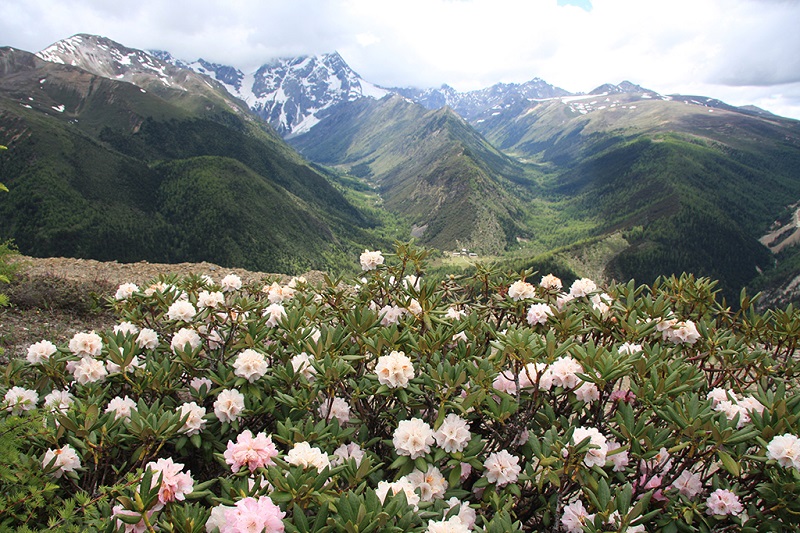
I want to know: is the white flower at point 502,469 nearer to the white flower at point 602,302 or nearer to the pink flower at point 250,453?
the pink flower at point 250,453

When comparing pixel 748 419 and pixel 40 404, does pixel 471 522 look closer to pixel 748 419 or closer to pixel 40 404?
pixel 748 419

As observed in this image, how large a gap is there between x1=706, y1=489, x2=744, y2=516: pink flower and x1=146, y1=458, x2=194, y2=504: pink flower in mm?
3639

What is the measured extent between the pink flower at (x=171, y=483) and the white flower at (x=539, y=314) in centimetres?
368

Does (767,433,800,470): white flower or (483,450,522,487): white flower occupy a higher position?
(767,433,800,470): white flower

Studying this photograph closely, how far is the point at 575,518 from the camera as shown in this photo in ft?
9.30

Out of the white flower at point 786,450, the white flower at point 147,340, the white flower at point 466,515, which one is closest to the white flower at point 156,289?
the white flower at point 147,340

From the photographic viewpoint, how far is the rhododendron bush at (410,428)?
8.64 feet

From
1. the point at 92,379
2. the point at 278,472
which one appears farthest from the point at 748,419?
the point at 92,379

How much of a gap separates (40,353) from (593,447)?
17.4ft

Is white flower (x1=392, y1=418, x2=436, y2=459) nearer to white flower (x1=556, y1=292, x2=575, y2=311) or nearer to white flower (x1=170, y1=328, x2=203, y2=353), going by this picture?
white flower (x1=170, y1=328, x2=203, y2=353)

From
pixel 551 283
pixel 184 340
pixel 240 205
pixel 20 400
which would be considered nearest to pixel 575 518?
pixel 551 283

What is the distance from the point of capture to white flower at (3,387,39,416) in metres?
3.46

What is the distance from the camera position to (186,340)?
428 centimetres

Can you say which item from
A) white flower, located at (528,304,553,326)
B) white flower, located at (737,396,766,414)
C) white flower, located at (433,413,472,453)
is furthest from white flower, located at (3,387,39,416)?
white flower, located at (737,396,766,414)
